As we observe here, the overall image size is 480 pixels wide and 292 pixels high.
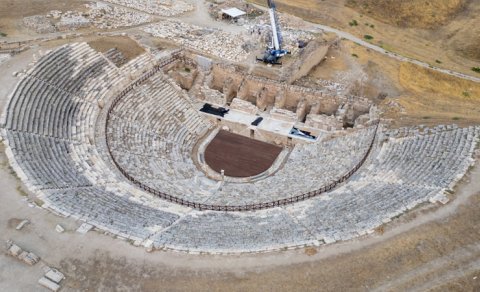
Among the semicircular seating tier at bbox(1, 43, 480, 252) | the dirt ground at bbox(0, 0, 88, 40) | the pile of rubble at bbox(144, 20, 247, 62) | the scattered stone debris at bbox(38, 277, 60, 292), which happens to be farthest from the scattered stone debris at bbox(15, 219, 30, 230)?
the dirt ground at bbox(0, 0, 88, 40)

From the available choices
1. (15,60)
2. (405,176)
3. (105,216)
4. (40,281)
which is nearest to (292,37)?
(405,176)

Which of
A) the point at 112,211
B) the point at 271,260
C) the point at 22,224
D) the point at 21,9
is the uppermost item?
the point at 271,260

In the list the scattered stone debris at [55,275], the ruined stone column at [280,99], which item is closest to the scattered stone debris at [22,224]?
the scattered stone debris at [55,275]

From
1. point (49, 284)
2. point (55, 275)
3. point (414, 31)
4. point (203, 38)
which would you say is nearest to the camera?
point (49, 284)

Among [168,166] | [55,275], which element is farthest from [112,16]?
[55,275]

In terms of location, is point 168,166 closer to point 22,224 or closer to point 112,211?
point 112,211

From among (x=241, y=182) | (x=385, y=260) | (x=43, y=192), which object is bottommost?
(x=241, y=182)

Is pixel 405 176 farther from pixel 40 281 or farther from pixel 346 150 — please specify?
pixel 40 281
